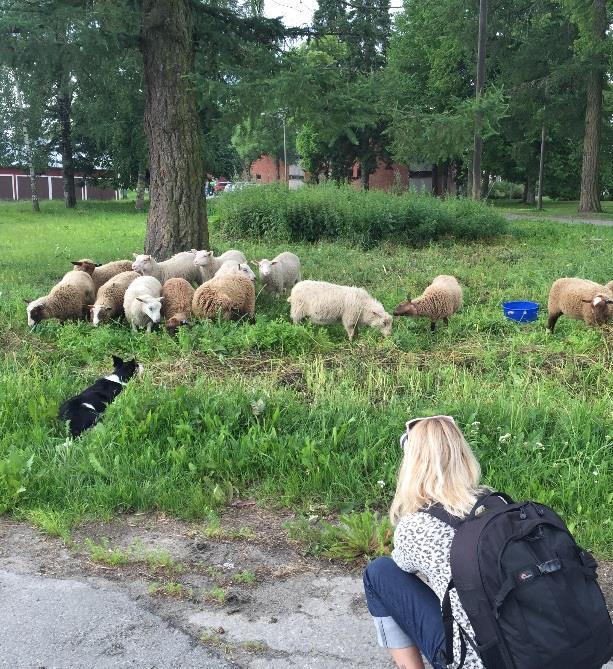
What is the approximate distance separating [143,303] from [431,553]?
22.5ft

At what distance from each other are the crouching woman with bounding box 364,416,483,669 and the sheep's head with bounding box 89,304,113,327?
685 centimetres

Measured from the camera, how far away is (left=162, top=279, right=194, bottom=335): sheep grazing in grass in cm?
886

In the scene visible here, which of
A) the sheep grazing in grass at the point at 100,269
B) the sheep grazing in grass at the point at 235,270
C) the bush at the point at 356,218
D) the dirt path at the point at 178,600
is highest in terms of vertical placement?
the bush at the point at 356,218

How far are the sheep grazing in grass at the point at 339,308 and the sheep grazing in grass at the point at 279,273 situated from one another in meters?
1.78

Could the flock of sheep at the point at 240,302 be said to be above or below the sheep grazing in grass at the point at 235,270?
below

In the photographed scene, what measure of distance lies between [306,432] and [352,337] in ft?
11.7

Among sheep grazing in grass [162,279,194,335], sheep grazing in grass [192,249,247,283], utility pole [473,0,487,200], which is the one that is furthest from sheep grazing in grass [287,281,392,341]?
utility pole [473,0,487,200]

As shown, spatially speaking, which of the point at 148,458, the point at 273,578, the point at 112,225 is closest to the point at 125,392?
the point at 148,458

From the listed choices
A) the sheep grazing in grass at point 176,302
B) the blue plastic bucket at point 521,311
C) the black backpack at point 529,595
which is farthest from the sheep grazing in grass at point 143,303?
the black backpack at point 529,595

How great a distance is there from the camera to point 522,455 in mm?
5184

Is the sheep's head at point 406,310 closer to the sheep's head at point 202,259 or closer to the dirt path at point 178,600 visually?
the sheep's head at point 202,259

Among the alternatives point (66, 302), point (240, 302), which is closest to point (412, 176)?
point (240, 302)

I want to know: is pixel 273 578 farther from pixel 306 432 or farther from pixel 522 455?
pixel 522 455

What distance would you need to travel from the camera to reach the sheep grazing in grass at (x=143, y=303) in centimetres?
888
